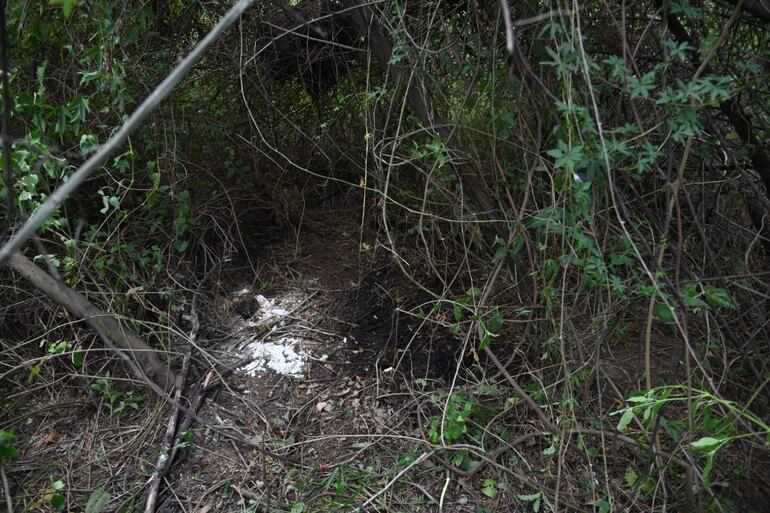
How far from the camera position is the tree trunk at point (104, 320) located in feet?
9.48

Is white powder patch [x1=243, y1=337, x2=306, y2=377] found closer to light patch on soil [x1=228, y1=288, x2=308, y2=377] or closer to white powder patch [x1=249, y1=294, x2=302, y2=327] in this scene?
light patch on soil [x1=228, y1=288, x2=308, y2=377]

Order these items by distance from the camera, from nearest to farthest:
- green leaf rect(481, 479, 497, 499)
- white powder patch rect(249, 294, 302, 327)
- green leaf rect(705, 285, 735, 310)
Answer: green leaf rect(705, 285, 735, 310)
green leaf rect(481, 479, 497, 499)
white powder patch rect(249, 294, 302, 327)

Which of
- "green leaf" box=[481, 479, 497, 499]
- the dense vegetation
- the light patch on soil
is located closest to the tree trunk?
the dense vegetation

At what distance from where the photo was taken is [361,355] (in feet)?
10.1

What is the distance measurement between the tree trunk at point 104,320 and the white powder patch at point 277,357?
1.33ft

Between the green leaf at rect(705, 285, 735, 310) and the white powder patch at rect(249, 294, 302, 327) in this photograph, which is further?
the white powder patch at rect(249, 294, 302, 327)

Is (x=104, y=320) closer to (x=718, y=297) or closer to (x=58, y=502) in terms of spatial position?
(x=58, y=502)

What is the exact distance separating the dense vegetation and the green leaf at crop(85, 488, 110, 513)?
0.05 feet

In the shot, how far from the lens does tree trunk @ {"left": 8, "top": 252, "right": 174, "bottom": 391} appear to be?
2889 mm


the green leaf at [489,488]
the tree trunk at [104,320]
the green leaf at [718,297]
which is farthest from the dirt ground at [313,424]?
the green leaf at [718,297]

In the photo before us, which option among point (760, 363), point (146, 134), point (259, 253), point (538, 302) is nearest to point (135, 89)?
point (146, 134)

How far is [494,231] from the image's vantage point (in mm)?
2816

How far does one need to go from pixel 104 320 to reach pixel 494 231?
6.33 feet

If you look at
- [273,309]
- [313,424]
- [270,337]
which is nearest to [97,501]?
[313,424]
